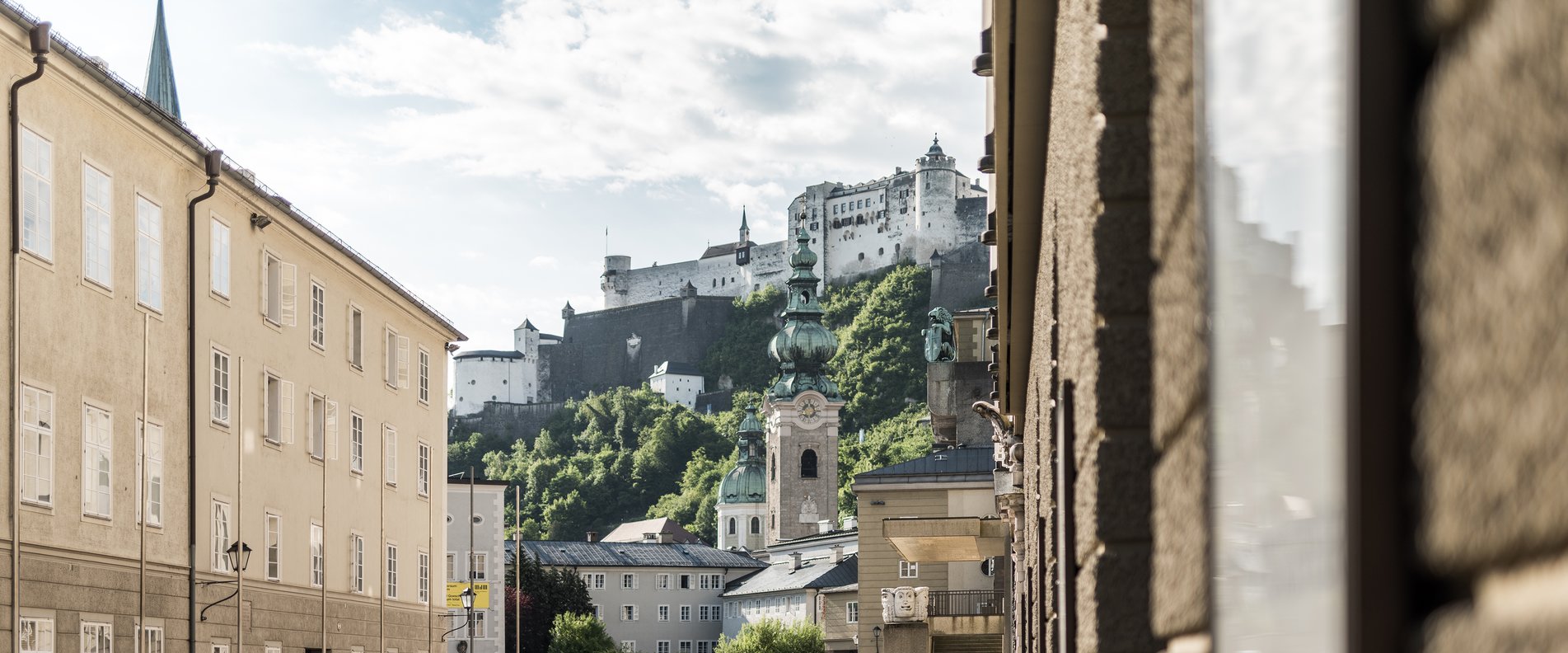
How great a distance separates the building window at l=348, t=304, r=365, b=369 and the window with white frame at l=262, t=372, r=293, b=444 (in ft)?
10.4

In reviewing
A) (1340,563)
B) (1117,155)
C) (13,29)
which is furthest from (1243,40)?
(13,29)

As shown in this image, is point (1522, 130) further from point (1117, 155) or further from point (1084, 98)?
point (1084, 98)

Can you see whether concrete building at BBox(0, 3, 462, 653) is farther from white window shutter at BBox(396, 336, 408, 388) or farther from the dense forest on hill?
the dense forest on hill

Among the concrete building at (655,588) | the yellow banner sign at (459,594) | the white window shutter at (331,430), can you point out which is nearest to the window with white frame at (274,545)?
the white window shutter at (331,430)

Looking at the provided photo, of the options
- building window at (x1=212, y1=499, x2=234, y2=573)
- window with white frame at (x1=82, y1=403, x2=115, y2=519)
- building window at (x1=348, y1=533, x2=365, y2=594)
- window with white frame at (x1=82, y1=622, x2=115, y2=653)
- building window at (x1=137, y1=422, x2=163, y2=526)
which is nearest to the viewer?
window with white frame at (x1=82, y1=622, x2=115, y2=653)

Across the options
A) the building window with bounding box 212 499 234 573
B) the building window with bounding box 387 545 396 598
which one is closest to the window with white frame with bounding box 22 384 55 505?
the building window with bounding box 212 499 234 573

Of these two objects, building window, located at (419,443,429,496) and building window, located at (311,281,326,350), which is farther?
building window, located at (419,443,429,496)

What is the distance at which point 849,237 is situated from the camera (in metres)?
153

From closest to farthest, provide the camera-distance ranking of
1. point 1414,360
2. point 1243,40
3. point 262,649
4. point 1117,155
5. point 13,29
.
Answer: point 1414,360
point 1243,40
point 1117,155
point 13,29
point 262,649

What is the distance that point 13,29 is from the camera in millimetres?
17641

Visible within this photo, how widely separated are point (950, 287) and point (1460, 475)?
143719mm

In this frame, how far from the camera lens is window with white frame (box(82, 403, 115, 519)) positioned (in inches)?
770

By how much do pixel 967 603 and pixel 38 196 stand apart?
22957mm

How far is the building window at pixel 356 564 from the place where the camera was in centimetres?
2989
